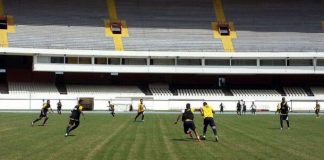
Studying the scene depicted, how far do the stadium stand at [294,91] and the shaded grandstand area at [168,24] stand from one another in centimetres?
571

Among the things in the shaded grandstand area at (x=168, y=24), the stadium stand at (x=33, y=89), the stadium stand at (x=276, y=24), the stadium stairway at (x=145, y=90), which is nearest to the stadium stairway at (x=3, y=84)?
the stadium stand at (x=33, y=89)

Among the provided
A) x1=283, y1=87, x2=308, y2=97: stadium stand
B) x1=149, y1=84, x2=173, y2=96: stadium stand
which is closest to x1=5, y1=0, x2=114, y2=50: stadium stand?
x1=149, y1=84, x2=173, y2=96: stadium stand

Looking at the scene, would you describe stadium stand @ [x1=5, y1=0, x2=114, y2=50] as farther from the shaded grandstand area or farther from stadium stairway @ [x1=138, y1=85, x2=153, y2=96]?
stadium stairway @ [x1=138, y1=85, x2=153, y2=96]

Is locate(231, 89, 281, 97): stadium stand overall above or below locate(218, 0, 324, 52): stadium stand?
below

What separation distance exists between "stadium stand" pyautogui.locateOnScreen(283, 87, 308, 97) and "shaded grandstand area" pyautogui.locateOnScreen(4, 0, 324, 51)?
5.71 meters

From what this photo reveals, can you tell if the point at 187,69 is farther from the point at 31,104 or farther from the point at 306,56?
the point at 31,104

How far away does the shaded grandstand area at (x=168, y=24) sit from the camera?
213ft

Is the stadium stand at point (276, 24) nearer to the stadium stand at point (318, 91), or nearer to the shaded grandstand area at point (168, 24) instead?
the shaded grandstand area at point (168, 24)

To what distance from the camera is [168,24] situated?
6975 centimetres

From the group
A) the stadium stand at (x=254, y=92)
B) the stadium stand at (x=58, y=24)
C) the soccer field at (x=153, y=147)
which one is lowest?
the soccer field at (x=153, y=147)

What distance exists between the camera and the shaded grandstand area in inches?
2562

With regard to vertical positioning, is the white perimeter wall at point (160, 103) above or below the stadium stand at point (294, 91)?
below

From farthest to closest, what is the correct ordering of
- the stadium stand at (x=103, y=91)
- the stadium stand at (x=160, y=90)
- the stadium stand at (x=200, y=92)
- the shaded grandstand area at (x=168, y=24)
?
the stadium stand at (x=200, y=92) < the stadium stand at (x=160, y=90) < the shaded grandstand area at (x=168, y=24) < the stadium stand at (x=103, y=91)

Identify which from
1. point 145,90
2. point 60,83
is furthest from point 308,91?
point 60,83
